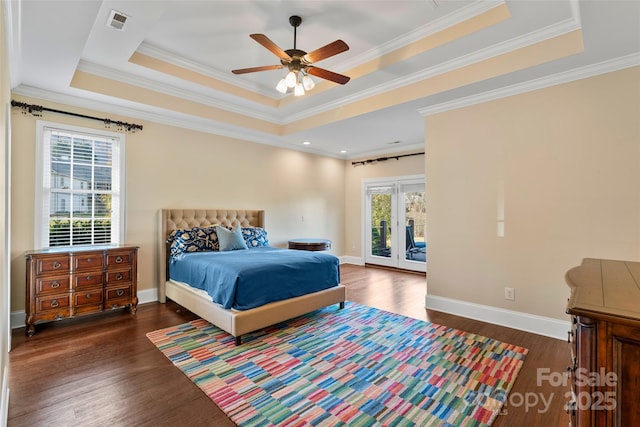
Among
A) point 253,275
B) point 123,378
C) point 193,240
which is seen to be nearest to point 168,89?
point 193,240

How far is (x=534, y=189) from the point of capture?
318 centimetres

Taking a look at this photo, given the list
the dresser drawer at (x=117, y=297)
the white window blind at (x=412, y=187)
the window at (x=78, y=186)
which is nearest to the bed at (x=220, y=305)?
the dresser drawer at (x=117, y=297)

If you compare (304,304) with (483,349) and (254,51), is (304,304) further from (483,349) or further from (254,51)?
(254,51)

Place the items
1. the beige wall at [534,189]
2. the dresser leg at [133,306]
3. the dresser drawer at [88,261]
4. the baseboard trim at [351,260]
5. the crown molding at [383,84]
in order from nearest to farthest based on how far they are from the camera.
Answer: the crown molding at [383,84]
the beige wall at [534,189]
the dresser drawer at [88,261]
the dresser leg at [133,306]
the baseboard trim at [351,260]

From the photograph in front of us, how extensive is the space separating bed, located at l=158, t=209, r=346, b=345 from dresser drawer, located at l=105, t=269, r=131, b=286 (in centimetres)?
54

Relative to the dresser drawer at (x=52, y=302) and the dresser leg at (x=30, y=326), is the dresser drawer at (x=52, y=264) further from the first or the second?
the dresser leg at (x=30, y=326)

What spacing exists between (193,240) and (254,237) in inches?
38.3

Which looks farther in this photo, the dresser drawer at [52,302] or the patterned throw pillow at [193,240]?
the patterned throw pillow at [193,240]

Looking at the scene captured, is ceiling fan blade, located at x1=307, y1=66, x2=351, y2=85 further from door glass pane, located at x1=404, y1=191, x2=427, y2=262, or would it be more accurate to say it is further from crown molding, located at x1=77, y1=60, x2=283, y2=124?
door glass pane, located at x1=404, y1=191, x2=427, y2=262

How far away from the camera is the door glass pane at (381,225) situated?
6.82 m

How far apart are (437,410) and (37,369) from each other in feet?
10.2

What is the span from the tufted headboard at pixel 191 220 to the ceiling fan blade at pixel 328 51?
117 inches

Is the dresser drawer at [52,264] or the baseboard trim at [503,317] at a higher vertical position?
the dresser drawer at [52,264]

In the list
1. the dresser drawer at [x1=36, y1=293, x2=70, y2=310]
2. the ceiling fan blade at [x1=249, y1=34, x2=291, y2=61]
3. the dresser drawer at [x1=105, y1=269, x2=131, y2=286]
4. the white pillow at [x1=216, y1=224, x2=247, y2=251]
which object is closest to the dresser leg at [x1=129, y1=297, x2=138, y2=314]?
the dresser drawer at [x1=105, y1=269, x2=131, y2=286]
